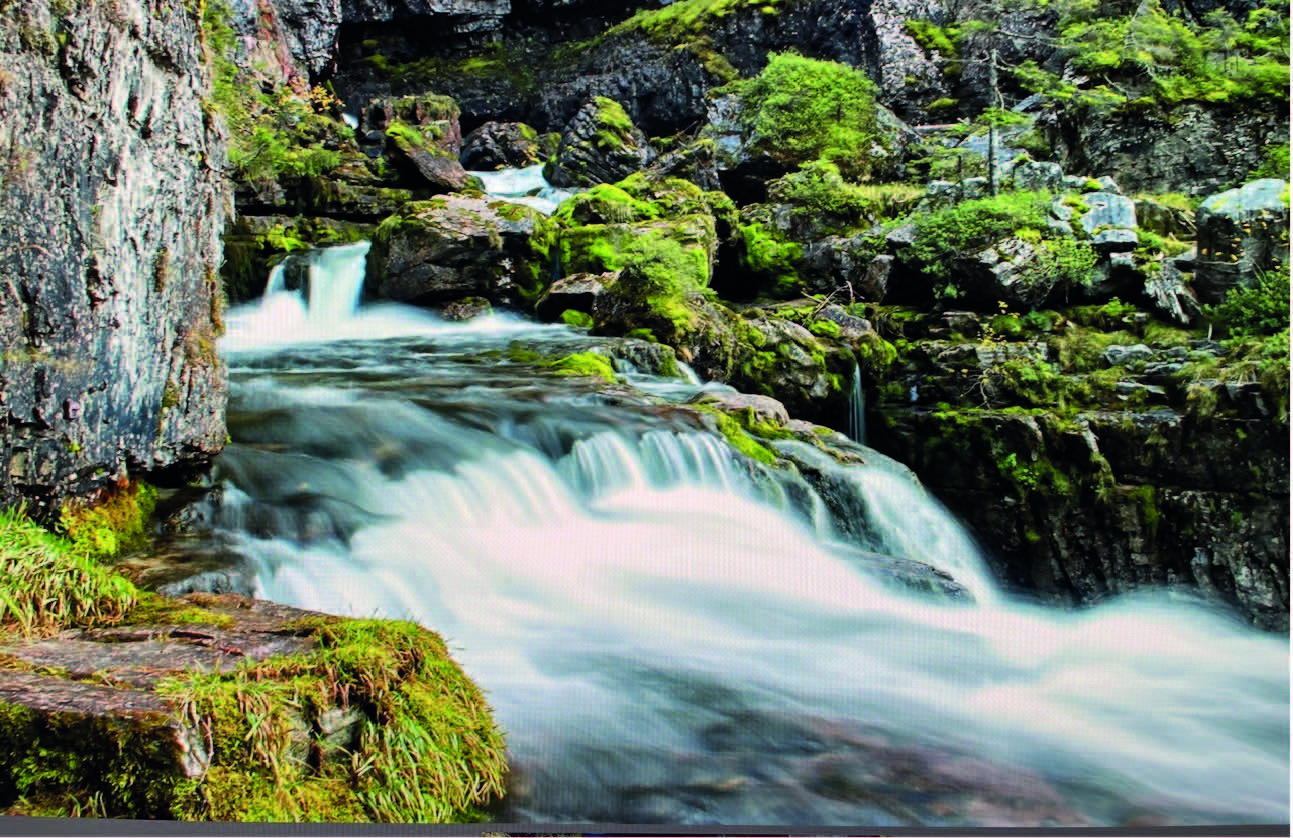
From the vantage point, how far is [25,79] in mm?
2562

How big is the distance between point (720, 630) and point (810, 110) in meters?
7.91

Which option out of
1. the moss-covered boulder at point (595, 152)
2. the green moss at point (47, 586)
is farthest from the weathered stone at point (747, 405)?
the moss-covered boulder at point (595, 152)

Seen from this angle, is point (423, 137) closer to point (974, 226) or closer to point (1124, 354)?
point (974, 226)

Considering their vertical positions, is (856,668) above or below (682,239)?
below

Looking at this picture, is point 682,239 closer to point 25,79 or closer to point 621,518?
point 621,518

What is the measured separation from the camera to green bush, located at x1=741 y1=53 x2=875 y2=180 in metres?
9.36

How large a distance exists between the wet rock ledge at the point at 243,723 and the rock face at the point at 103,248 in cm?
74

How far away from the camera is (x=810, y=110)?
31.3 feet

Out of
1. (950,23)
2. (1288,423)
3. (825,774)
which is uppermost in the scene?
(950,23)

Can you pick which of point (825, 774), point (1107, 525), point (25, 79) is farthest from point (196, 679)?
point (1107, 525)

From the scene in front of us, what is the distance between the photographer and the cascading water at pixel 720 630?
100 inches

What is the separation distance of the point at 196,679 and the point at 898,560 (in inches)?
110

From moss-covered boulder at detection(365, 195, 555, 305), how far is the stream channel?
3051mm

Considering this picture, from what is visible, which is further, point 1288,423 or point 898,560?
point 1288,423
